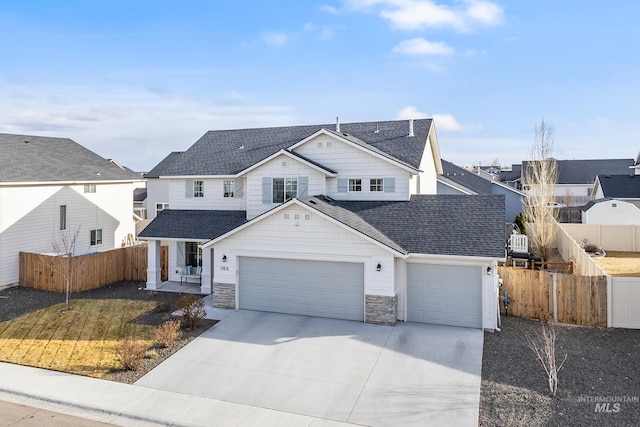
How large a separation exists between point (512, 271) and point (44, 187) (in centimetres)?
2288

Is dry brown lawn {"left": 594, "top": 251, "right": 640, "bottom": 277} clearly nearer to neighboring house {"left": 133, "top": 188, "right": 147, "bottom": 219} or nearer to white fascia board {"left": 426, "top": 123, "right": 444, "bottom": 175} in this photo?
white fascia board {"left": 426, "top": 123, "right": 444, "bottom": 175}

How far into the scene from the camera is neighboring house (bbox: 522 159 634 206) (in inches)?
2339

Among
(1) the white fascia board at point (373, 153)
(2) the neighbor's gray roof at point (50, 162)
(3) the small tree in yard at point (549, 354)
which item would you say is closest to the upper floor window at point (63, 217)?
(2) the neighbor's gray roof at point (50, 162)

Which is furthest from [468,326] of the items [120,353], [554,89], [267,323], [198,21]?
[198,21]

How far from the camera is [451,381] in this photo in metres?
10.5

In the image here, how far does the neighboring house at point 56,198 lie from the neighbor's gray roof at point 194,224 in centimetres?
638

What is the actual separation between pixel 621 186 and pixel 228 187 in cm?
3818

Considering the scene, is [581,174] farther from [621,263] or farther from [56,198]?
[56,198]

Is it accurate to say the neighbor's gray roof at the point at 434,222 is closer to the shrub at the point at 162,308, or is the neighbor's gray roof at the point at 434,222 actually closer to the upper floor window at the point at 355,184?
the upper floor window at the point at 355,184

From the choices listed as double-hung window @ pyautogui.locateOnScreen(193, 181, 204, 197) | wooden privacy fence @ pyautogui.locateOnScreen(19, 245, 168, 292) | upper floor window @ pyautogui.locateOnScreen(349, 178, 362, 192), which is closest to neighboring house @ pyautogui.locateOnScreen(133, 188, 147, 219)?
wooden privacy fence @ pyautogui.locateOnScreen(19, 245, 168, 292)

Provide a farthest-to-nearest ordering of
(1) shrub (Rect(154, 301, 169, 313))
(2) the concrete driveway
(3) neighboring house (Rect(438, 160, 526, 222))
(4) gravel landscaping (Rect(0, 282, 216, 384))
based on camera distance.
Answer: (3) neighboring house (Rect(438, 160, 526, 222)) → (1) shrub (Rect(154, 301, 169, 313)) → (4) gravel landscaping (Rect(0, 282, 216, 384)) → (2) the concrete driveway

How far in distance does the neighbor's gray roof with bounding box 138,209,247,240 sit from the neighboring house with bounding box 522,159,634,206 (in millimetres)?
50237

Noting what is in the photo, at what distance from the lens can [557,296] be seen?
14.8m

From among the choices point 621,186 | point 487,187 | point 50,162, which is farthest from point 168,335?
point 621,186
